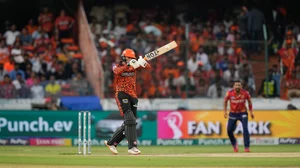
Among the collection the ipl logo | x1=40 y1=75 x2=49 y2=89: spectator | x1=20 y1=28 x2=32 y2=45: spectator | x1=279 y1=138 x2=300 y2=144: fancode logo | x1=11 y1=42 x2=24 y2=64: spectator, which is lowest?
x1=279 y1=138 x2=300 y2=144: fancode logo

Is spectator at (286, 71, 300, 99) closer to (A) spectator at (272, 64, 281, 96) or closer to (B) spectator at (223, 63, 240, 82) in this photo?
(A) spectator at (272, 64, 281, 96)

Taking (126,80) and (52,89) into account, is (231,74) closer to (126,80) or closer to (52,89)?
(52,89)

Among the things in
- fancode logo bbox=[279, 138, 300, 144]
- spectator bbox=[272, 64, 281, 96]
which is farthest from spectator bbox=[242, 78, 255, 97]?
fancode logo bbox=[279, 138, 300, 144]

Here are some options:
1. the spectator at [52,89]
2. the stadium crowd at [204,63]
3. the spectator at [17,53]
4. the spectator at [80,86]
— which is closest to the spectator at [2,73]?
the spectator at [17,53]

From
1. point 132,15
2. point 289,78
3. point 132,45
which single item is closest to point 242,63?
point 289,78

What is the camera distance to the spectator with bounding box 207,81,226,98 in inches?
1138

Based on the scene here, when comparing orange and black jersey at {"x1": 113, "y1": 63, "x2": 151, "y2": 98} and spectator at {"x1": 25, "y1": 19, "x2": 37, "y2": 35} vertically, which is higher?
spectator at {"x1": 25, "y1": 19, "x2": 37, "y2": 35}

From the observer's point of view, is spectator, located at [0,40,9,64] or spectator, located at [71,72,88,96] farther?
spectator, located at [0,40,9,64]

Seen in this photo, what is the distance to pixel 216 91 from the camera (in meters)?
29.0

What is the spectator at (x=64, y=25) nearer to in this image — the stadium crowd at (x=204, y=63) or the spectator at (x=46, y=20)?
the spectator at (x=46, y=20)

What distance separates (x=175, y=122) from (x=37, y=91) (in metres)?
4.93

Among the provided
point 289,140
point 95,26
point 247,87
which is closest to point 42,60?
point 95,26

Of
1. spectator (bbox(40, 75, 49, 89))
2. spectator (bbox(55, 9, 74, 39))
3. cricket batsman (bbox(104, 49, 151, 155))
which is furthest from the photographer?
spectator (bbox(55, 9, 74, 39))

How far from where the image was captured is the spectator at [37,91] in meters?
28.1
